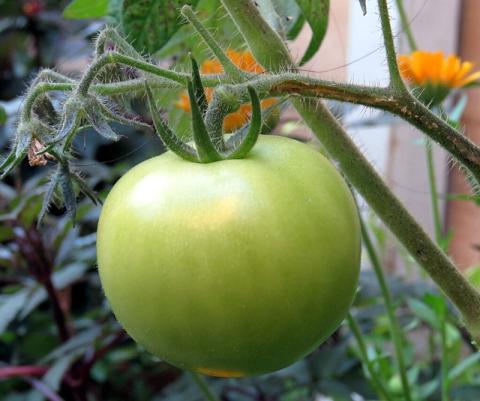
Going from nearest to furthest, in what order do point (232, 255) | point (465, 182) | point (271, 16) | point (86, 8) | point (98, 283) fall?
1. point (232, 255)
2. point (271, 16)
3. point (86, 8)
4. point (98, 283)
5. point (465, 182)

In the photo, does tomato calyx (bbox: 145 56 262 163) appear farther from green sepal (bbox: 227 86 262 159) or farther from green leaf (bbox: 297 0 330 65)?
green leaf (bbox: 297 0 330 65)

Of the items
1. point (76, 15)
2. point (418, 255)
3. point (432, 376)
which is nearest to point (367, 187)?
point (418, 255)

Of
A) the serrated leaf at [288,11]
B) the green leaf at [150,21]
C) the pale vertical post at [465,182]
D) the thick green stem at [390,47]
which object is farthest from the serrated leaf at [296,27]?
the pale vertical post at [465,182]

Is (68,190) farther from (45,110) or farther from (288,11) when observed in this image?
(288,11)

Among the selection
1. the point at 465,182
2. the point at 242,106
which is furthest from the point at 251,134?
the point at 465,182

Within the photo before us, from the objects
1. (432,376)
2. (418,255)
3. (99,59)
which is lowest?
(432,376)

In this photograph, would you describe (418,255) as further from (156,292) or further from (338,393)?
(338,393)

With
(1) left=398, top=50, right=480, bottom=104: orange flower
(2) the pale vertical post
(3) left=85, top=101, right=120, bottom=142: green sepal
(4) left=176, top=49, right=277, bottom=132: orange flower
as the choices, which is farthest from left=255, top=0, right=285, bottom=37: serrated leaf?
(2) the pale vertical post
